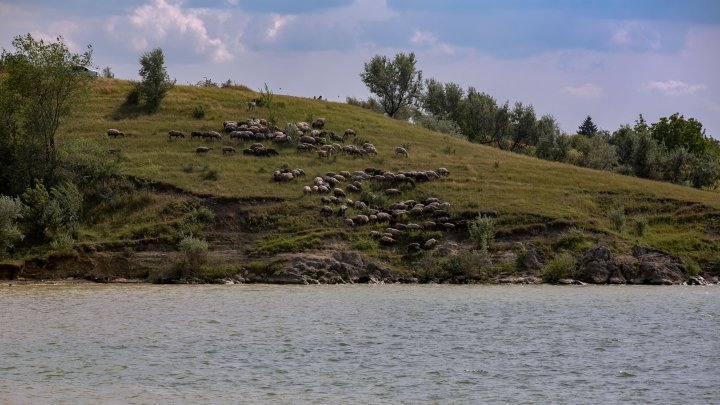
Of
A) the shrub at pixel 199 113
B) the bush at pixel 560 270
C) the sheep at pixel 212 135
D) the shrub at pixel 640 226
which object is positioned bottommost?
the bush at pixel 560 270

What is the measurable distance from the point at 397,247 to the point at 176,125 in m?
31.3

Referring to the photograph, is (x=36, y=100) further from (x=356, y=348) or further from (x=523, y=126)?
(x=523, y=126)

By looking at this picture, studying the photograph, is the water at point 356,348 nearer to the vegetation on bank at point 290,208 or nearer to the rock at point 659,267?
the rock at point 659,267

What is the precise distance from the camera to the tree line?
9425cm

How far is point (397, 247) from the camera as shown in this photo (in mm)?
59781

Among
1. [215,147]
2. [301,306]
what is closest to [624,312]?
[301,306]

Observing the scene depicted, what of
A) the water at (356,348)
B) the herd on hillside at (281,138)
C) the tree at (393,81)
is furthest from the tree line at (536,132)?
the water at (356,348)

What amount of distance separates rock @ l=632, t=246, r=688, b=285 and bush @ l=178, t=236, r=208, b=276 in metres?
27.9

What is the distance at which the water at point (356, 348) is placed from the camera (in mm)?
23406

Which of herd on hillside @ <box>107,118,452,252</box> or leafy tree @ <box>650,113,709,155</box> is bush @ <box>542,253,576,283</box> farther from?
leafy tree @ <box>650,113,709,155</box>

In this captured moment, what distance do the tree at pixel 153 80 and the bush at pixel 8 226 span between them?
31205mm

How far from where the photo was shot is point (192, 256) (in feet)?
180

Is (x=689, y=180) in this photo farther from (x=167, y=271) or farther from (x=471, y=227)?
(x=167, y=271)

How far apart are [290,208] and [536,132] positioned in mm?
64153
